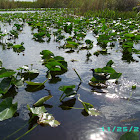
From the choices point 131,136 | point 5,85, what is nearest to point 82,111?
point 131,136

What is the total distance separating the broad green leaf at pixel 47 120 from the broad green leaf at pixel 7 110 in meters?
0.17

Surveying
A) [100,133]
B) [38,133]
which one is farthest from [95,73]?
[38,133]

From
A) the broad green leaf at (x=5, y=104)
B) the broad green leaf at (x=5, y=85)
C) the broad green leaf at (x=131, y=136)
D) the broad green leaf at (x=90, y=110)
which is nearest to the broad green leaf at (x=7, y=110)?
the broad green leaf at (x=5, y=104)

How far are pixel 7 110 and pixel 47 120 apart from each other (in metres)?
0.26

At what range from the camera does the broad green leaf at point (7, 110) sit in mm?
1069

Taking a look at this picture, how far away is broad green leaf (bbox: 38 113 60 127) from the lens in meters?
1.05

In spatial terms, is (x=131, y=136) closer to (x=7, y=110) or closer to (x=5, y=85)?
(x=7, y=110)

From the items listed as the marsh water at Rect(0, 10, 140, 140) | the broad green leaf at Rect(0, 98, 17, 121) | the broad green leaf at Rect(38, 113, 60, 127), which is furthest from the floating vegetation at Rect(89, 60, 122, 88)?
the broad green leaf at Rect(0, 98, 17, 121)

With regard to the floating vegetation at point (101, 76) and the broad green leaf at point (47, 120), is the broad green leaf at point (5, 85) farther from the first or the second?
the floating vegetation at point (101, 76)

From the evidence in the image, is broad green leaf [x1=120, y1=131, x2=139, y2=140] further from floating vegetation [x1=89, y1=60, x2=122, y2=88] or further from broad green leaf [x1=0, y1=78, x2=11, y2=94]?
broad green leaf [x1=0, y1=78, x2=11, y2=94]

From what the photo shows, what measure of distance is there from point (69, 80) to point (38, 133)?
819 mm

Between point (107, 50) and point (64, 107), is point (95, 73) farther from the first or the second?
point (107, 50)

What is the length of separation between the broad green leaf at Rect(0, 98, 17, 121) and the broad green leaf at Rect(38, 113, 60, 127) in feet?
0.54

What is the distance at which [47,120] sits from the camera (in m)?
1.07
